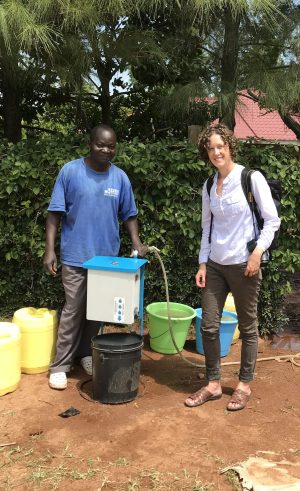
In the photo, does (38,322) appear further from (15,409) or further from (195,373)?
(195,373)

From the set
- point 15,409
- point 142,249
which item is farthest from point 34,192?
point 15,409

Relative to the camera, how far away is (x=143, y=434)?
278 cm

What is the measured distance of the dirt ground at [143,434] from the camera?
2379mm

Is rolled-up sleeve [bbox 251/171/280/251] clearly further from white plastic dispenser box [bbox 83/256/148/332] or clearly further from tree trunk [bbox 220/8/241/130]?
tree trunk [bbox 220/8/241/130]

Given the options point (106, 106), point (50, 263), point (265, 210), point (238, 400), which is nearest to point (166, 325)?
point (238, 400)

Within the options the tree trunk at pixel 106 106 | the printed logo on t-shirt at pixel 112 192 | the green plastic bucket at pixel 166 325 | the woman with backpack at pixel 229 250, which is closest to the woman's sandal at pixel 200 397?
the woman with backpack at pixel 229 250

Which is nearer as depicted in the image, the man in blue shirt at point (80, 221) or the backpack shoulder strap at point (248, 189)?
the backpack shoulder strap at point (248, 189)

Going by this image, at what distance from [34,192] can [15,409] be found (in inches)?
70.5

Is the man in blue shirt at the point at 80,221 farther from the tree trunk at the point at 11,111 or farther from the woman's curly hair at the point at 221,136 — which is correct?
the tree trunk at the point at 11,111

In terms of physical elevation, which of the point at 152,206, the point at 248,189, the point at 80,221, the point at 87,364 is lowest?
the point at 87,364

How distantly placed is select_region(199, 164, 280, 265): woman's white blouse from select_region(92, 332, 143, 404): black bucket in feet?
2.70

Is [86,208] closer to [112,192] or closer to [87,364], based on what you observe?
[112,192]

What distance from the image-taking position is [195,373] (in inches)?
145

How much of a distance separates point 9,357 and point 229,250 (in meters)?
1.59
